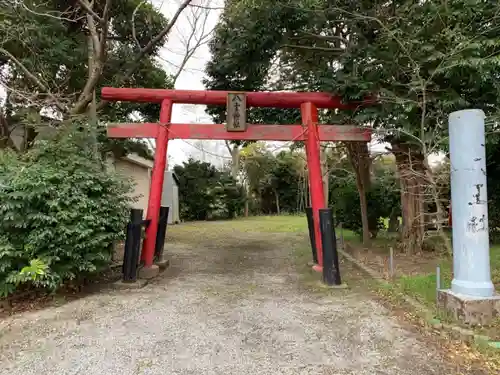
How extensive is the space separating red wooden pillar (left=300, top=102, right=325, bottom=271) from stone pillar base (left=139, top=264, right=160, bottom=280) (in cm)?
301

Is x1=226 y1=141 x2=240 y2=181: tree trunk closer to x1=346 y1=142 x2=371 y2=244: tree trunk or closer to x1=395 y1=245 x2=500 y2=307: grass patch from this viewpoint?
x1=346 y1=142 x2=371 y2=244: tree trunk

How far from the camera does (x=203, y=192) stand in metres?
20.6

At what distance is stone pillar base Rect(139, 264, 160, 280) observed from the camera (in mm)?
6594

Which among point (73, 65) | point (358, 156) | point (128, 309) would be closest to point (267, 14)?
point (358, 156)

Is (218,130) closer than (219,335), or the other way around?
(219,335)

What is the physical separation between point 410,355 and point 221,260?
18.7 feet

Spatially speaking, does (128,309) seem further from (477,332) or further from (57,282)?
(477,332)

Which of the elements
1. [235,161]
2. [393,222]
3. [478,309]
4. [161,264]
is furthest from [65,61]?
[235,161]

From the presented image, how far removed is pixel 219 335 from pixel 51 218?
8.70 feet

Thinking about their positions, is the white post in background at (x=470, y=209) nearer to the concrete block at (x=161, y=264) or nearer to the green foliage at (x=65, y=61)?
the concrete block at (x=161, y=264)

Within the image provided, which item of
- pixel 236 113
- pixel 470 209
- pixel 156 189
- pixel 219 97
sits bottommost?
pixel 470 209

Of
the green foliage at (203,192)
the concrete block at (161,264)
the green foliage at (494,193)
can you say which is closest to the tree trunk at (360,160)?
the green foliage at (494,193)

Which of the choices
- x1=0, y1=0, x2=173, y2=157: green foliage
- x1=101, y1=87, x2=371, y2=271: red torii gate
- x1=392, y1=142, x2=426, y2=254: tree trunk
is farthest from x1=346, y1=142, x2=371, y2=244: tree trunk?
x1=0, y1=0, x2=173, y2=157: green foliage

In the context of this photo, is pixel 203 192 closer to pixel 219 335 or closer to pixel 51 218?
pixel 51 218
